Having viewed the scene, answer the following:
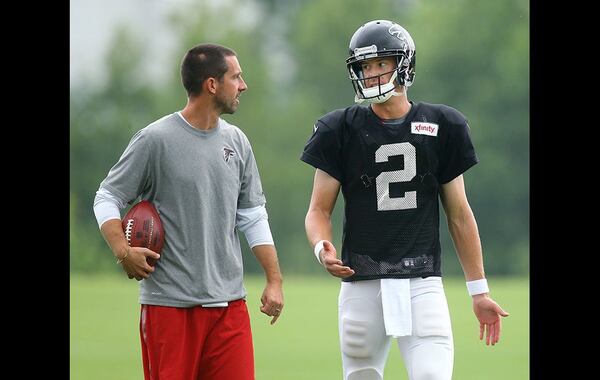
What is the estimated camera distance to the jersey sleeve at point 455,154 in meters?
5.04

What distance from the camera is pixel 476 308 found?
512 centimetres

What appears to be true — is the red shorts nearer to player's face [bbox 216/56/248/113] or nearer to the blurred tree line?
player's face [bbox 216/56/248/113]

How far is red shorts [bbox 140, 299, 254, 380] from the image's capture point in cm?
486

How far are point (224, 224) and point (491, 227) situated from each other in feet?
83.7

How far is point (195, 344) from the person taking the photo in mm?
4891

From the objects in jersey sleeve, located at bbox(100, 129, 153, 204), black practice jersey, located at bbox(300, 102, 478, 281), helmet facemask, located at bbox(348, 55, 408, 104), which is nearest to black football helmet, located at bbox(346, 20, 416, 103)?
helmet facemask, located at bbox(348, 55, 408, 104)

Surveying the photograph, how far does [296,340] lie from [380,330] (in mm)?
8921

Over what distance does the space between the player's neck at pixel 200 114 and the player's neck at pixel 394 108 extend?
79cm

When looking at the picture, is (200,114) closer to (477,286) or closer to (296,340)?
(477,286)

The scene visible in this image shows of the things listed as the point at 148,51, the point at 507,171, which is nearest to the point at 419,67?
the point at 507,171

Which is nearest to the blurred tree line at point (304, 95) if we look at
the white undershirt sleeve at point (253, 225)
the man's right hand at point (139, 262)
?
the white undershirt sleeve at point (253, 225)

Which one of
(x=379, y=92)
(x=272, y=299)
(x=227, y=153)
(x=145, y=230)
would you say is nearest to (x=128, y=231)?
(x=145, y=230)

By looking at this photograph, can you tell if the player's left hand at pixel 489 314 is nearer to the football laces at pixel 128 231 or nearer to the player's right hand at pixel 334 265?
the player's right hand at pixel 334 265
